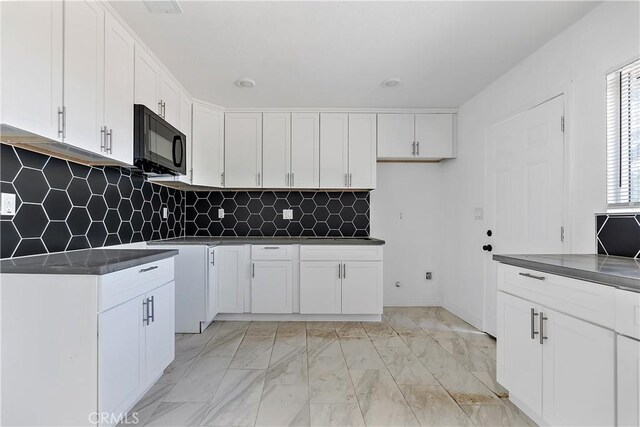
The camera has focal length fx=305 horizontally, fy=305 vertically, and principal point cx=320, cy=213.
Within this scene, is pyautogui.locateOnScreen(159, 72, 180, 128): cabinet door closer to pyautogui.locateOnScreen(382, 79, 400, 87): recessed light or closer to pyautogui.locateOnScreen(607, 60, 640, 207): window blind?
pyautogui.locateOnScreen(382, 79, 400, 87): recessed light

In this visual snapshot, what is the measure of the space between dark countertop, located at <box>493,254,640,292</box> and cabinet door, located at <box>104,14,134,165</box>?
2.42m

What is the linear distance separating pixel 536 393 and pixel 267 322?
2353 millimetres

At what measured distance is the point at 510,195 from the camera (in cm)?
257

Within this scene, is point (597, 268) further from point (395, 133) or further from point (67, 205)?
point (67, 205)

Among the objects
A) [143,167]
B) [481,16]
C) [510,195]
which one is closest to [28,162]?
[143,167]

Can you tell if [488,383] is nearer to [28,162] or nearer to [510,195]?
[510,195]

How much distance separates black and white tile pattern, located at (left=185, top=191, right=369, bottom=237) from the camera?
370 centimetres

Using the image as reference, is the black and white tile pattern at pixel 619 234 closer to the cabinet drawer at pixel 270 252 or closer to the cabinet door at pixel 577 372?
the cabinet door at pixel 577 372

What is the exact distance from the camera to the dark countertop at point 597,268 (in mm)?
1135

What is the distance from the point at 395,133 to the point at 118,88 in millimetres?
2654

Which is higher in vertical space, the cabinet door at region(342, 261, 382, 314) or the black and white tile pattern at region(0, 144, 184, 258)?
the black and white tile pattern at region(0, 144, 184, 258)

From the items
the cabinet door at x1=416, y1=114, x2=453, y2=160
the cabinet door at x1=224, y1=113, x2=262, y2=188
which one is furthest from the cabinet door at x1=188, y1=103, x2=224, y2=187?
the cabinet door at x1=416, y1=114, x2=453, y2=160

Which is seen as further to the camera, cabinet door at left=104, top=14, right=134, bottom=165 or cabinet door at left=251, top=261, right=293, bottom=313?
cabinet door at left=251, top=261, right=293, bottom=313

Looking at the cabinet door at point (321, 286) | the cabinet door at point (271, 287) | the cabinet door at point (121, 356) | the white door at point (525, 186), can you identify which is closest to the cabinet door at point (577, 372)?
the white door at point (525, 186)
